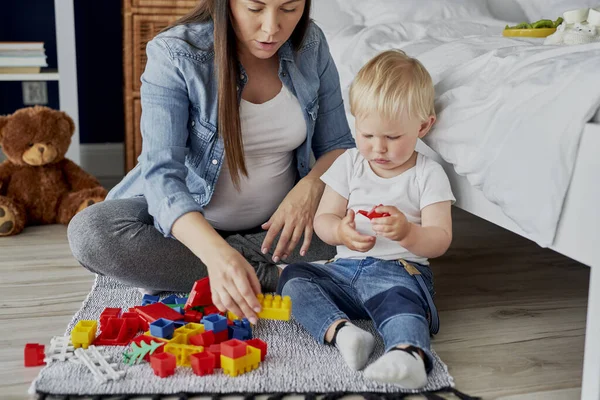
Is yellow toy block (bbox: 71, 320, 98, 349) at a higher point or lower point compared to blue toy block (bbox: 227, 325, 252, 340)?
lower

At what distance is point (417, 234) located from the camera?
1221mm

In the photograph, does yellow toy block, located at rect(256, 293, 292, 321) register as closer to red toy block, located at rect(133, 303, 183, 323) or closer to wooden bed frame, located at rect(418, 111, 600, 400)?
red toy block, located at rect(133, 303, 183, 323)

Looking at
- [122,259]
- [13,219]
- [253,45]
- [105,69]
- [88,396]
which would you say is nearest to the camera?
[88,396]

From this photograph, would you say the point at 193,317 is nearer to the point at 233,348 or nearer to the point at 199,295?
the point at 199,295

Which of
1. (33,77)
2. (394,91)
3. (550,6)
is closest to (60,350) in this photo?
(394,91)

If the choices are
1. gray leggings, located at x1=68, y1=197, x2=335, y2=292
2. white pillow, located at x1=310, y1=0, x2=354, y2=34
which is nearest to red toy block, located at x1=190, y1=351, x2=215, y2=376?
gray leggings, located at x1=68, y1=197, x2=335, y2=292

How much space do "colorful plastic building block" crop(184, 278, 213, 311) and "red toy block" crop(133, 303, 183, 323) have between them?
30mm

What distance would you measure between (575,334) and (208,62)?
2.79 ft

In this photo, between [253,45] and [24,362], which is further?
[253,45]

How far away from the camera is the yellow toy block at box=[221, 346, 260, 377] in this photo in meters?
1.07

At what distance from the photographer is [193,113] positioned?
136 cm

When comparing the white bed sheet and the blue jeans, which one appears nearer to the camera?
the white bed sheet

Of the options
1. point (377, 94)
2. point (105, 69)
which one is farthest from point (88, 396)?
point (105, 69)

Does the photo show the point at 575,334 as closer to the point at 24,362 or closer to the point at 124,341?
the point at 124,341
